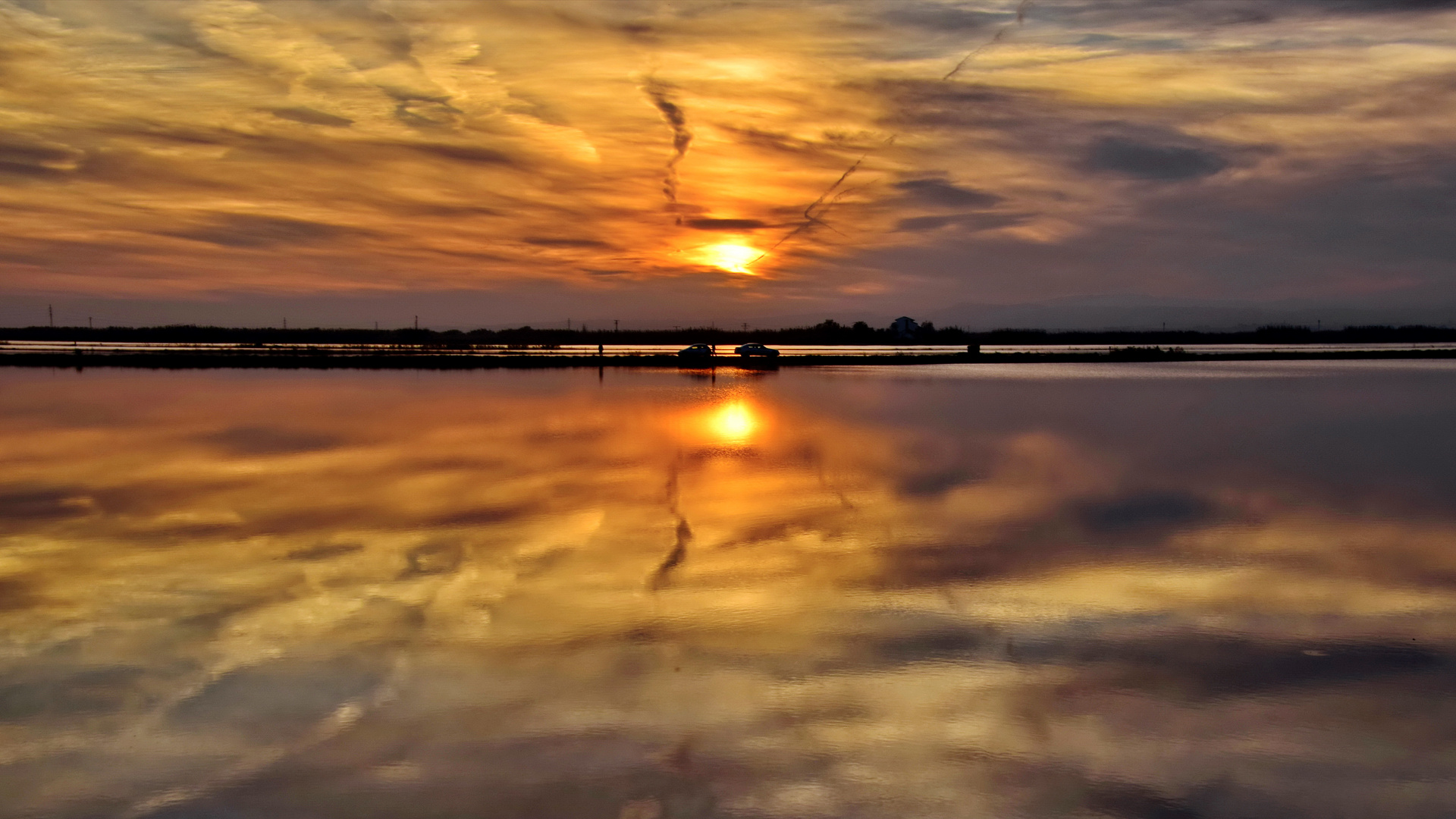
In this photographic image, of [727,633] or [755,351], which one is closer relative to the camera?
[727,633]

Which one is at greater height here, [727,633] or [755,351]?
[755,351]

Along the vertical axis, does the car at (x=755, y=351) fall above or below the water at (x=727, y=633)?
above

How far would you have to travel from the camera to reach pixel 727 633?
1093 centimetres

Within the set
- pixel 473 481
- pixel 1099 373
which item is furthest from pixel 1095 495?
pixel 1099 373

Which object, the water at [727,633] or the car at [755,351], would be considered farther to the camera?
the car at [755,351]

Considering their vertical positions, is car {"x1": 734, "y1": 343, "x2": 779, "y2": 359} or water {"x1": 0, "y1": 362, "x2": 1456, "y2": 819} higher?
car {"x1": 734, "y1": 343, "x2": 779, "y2": 359}

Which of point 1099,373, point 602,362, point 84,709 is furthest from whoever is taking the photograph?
point 602,362

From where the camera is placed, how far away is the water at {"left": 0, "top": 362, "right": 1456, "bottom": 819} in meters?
7.61

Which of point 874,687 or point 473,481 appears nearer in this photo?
point 874,687

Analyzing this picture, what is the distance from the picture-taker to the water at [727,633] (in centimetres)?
761

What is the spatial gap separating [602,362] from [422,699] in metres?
59.4

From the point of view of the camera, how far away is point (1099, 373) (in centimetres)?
6297

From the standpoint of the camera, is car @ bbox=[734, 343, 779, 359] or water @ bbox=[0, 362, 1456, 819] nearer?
water @ bbox=[0, 362, 1456, 819]

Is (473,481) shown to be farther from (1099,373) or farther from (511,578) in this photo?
(1099,373)
